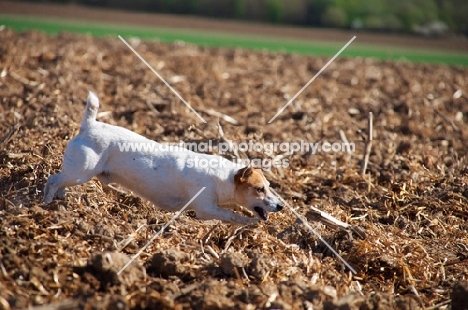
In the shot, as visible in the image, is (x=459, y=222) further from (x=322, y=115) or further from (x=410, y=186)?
(x=322, y=115)

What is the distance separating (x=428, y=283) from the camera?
6367mm

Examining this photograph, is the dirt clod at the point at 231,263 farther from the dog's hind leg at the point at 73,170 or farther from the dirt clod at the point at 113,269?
the dog's hind leg at the point at 73,170

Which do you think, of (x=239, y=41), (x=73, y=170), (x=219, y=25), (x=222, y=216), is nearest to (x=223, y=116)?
(x=222, y=216)

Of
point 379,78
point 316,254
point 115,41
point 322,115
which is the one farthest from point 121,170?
point 115,41

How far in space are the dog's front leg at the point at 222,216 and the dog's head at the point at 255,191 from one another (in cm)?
20

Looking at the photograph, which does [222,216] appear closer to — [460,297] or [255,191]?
[255,191]

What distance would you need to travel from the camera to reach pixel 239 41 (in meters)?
26.0

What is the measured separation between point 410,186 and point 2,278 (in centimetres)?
552

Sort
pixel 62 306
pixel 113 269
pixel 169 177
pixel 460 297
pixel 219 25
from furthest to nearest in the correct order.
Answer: pixel 219 25 → pixel 169 177 → pixel 460 297 → pixel 113 269 → pixel 62 306

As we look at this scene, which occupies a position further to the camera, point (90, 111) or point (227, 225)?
point (227, 225)

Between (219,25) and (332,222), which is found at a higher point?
(219,25)

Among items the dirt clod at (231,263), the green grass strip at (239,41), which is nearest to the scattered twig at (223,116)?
the dirt clod at (231,263)

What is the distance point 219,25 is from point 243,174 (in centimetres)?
2443

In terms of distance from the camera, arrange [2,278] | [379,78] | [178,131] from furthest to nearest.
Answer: [379,78] < [178,131] < [2,278]
